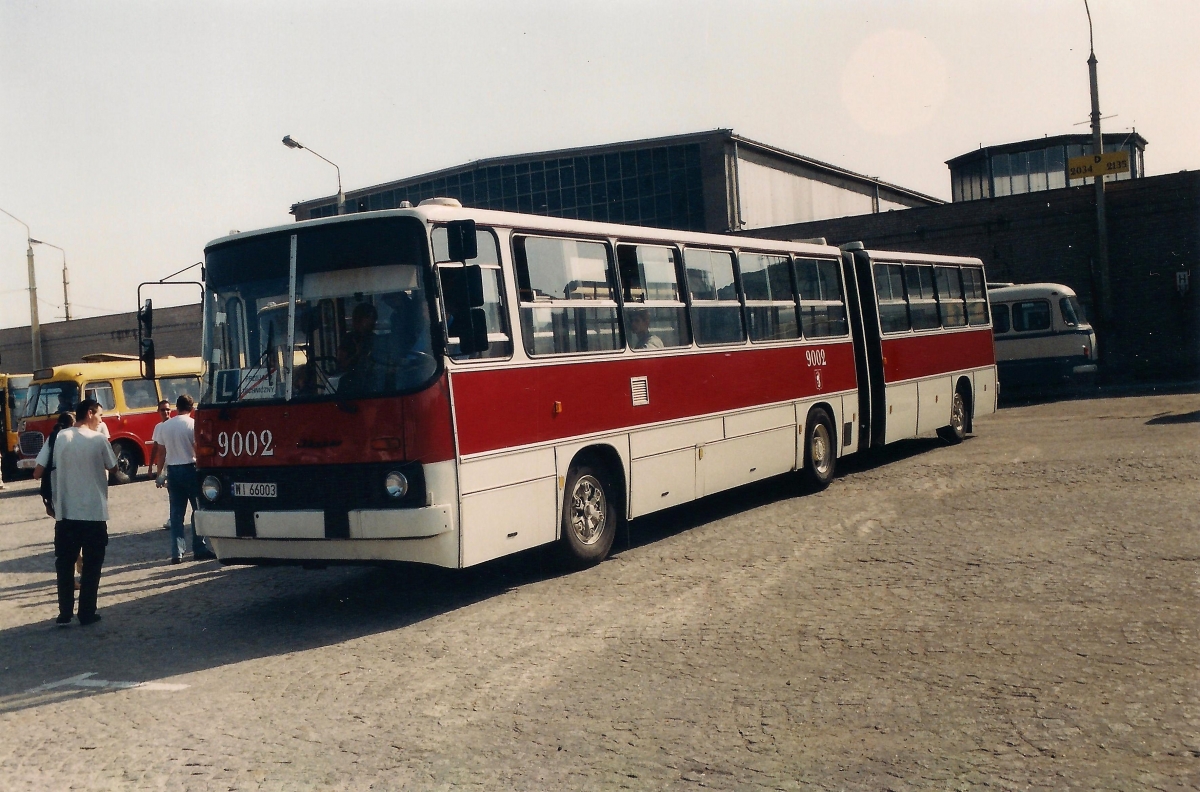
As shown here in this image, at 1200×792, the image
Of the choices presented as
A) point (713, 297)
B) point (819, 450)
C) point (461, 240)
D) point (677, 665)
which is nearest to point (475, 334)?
point (461, 240)

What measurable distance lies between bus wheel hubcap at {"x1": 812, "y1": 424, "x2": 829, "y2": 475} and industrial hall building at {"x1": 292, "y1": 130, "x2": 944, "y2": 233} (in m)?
33.1

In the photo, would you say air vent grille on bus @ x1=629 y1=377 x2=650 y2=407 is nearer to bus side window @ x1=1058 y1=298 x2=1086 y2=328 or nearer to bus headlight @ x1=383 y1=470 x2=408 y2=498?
bus headlight @ x1=383 y1=470 x2=408 y2=498

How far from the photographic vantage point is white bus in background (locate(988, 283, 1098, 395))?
3161 cm

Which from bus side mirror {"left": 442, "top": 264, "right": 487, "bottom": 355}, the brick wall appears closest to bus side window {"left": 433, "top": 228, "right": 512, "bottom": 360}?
bus side mirror {"left": 442, "top": 264, "right": 487, "bottom": 355}

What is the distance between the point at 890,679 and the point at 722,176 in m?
43.3

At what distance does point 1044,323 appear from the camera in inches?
1256

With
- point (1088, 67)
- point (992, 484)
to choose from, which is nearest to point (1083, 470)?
point (992, 484)

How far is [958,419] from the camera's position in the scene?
20.1 metres

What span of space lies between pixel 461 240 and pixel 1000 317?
26.7 metres

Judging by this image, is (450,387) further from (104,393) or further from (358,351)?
(104,393)

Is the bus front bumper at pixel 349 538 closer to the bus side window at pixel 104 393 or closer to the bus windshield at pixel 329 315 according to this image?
the bus windshield at pixel 329 315

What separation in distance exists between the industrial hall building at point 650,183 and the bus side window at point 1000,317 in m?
16.9

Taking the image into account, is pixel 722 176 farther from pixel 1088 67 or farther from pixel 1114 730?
pixel 1114 730

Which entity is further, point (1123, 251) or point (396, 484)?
point (1123, 251)
